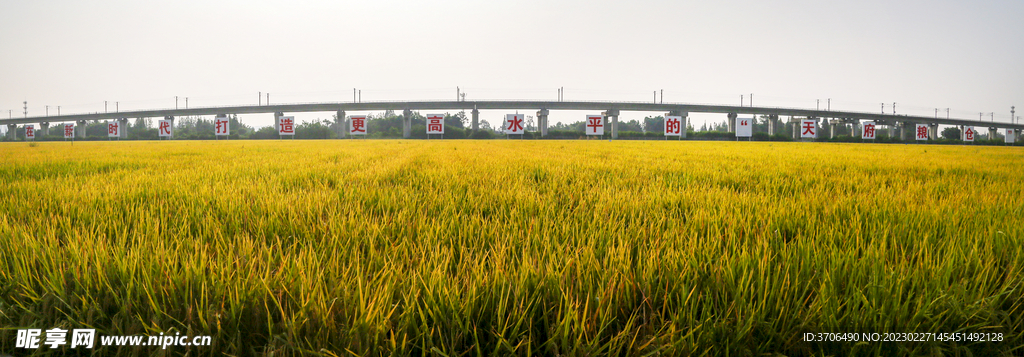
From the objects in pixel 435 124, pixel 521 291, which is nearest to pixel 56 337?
pixel 521 291

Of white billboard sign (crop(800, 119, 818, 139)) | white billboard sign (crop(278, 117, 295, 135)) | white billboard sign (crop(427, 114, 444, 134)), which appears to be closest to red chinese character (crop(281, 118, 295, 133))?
white billboard sign (crop(278, 117, 295, 135))

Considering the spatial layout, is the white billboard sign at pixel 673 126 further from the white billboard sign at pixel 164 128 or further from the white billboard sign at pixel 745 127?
the white billboard sign at pixel 164 128

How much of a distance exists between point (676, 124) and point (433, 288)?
50.5 m

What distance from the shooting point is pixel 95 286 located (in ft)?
2.93

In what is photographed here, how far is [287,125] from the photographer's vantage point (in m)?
48.0

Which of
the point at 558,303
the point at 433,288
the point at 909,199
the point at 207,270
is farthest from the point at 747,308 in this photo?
the point at 909,199

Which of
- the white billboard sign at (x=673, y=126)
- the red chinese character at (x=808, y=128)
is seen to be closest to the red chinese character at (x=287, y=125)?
the white billboard sign at (x=673, y=126)

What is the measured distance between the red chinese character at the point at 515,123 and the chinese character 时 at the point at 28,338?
40.7 meters

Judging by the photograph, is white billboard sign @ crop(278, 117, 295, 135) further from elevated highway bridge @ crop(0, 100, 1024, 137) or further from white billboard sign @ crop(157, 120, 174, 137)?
white billboard sign @ crop(157, 120, 174, 137)

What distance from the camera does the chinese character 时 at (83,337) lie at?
29.3 inches

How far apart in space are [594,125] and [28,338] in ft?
144

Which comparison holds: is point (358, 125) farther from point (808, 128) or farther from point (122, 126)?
point (808, 128)

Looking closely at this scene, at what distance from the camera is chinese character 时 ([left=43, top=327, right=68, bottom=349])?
0.73m

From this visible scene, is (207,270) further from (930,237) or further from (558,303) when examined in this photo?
(930,237)
